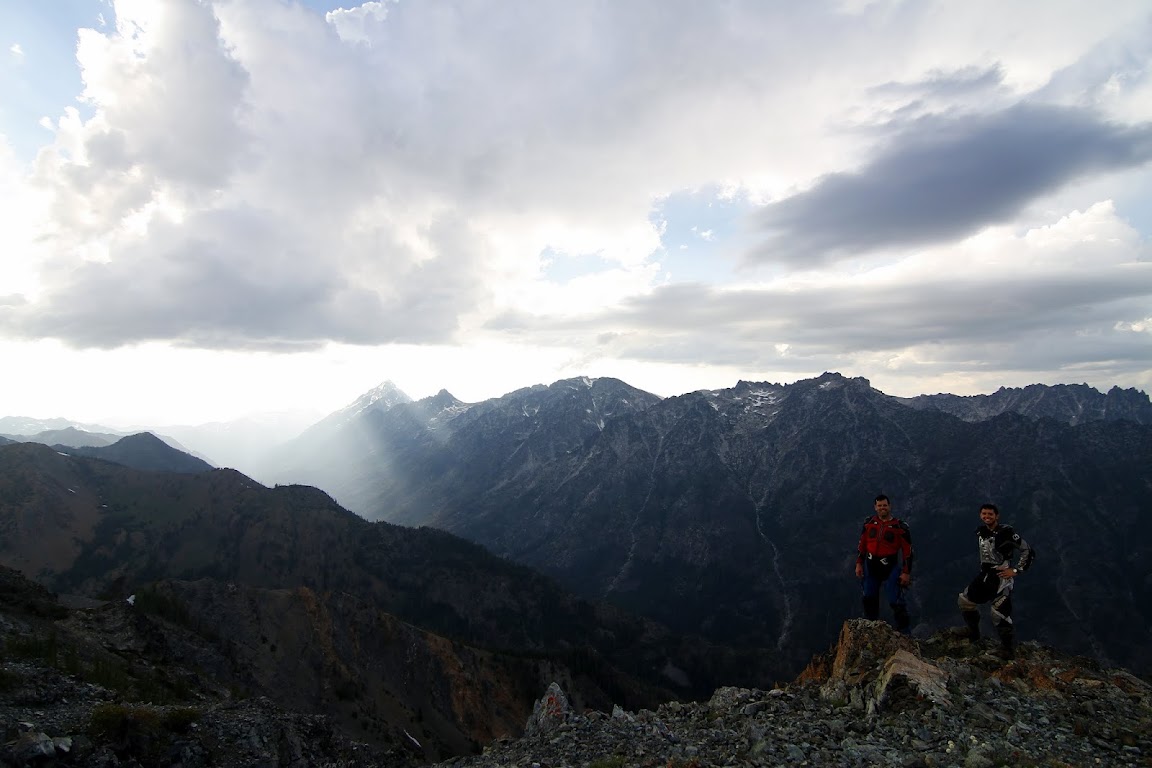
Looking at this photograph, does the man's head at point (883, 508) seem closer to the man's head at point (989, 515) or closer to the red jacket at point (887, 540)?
the red jacket at point (887, 540)

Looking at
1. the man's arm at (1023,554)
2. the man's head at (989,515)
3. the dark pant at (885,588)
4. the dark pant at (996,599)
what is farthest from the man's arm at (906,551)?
the man's arm at (1023,554)

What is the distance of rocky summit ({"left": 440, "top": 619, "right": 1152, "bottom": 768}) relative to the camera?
15.0 m

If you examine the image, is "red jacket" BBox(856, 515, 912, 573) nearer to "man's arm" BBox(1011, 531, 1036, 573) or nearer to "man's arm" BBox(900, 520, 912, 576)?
"man's arm" BBox(900, 520, 912, 576)

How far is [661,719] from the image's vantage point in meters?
23.3

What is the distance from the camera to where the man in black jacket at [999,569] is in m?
21.1

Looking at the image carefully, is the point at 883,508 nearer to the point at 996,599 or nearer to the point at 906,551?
the point at 906,551

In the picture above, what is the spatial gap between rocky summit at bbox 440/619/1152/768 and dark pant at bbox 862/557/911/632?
0.95m

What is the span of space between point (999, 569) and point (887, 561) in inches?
147

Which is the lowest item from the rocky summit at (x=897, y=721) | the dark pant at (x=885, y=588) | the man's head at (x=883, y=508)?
the rocky summit at (x=897, y=721)

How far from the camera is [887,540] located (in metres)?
23.8

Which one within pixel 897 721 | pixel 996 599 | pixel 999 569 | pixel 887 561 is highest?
pixel 999 569

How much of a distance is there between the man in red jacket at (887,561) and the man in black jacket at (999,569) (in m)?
2.25

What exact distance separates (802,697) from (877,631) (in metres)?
4.23

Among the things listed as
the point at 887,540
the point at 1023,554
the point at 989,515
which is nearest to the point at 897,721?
the point at 887,540
